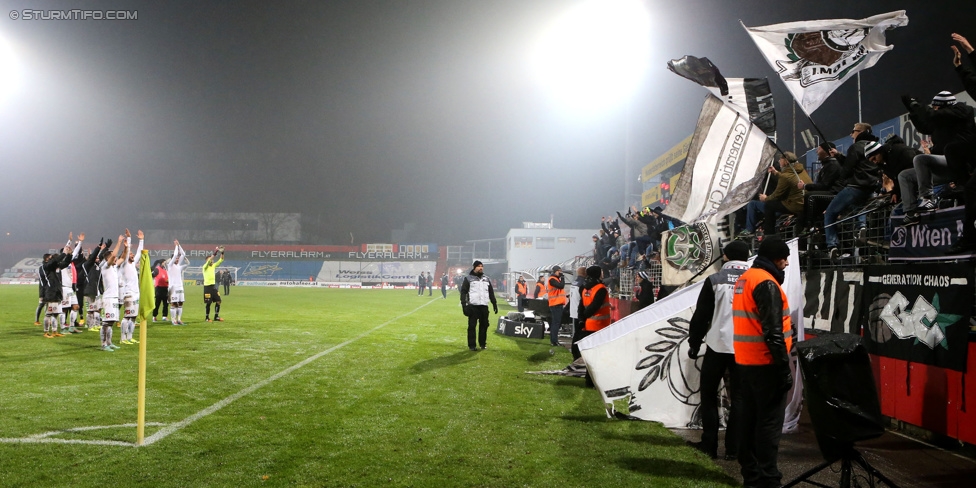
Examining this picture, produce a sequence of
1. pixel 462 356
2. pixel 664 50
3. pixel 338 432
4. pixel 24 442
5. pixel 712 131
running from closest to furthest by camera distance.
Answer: pixel 24 442, pixel 338 432, pixel 712 131, pixel 462 356, pixel 664 50

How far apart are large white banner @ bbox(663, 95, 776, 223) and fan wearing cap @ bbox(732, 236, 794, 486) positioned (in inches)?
150

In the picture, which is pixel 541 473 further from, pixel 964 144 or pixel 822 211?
pixel 822 211

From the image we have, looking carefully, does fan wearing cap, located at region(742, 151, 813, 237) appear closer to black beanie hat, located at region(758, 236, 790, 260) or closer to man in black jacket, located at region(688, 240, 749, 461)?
man in black jacket, located at region(688, 240, 749, 461)

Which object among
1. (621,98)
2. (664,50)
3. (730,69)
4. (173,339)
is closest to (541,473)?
(173,339)

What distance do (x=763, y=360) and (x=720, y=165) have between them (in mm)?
4573

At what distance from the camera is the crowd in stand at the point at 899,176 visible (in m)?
5.92

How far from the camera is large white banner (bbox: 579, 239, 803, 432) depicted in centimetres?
687

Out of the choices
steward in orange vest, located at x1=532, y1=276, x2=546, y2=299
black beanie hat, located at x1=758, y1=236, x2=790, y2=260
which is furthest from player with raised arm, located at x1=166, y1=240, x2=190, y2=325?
black beanie hat, located at x1=758, y1=236, x2=790, y2=260

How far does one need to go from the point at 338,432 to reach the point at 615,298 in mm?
15705

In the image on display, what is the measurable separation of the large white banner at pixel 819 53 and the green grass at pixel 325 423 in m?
4.99

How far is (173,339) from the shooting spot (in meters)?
14.3

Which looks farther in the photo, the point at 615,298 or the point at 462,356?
the point at 615,298

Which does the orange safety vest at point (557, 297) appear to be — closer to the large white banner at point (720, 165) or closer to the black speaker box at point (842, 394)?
the large white banner at point (720, 165)

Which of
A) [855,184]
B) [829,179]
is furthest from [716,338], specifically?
[829,179]
